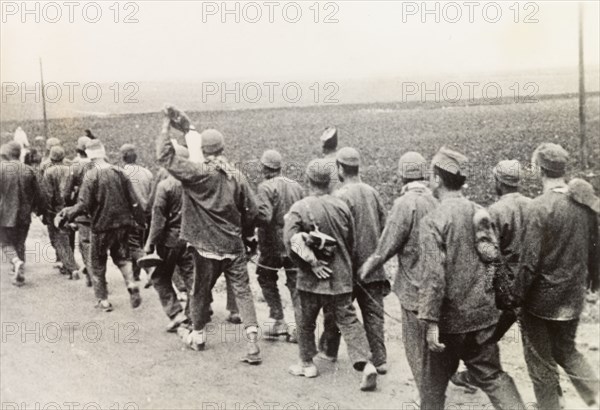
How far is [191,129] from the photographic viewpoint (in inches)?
242

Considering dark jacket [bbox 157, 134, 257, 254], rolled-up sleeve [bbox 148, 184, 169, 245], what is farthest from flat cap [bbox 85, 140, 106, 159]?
dark jacket [bbox 157, 134, 257, 254]

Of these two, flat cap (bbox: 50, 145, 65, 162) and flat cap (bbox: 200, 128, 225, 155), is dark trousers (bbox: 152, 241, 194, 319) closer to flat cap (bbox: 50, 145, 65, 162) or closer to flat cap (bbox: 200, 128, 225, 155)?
flat cap (bbox: 200, 128, 225, 155)

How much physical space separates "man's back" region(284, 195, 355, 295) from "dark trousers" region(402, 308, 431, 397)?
0.78 metres

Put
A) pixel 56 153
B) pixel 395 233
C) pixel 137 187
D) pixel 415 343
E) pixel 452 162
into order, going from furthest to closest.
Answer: pixel 56 153 < pixel 137 187 < pixel 395 233 < pixel 415 343 < pixel 452 162

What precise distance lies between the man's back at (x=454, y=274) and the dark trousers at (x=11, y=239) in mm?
6368

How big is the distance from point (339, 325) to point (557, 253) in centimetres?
182

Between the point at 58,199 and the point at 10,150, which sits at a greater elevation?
the point at 10,150

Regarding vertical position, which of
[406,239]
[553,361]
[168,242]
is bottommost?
[553,361]

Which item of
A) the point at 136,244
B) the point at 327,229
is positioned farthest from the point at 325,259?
the point at 136,244

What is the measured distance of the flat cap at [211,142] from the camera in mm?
5902

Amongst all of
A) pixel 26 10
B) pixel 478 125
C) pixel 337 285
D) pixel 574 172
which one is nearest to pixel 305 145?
pixel 478 125

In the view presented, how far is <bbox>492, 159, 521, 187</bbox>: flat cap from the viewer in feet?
16.2

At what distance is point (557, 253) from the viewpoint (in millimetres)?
4672

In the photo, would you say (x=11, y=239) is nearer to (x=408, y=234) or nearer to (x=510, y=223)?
(x=408, y=234)
